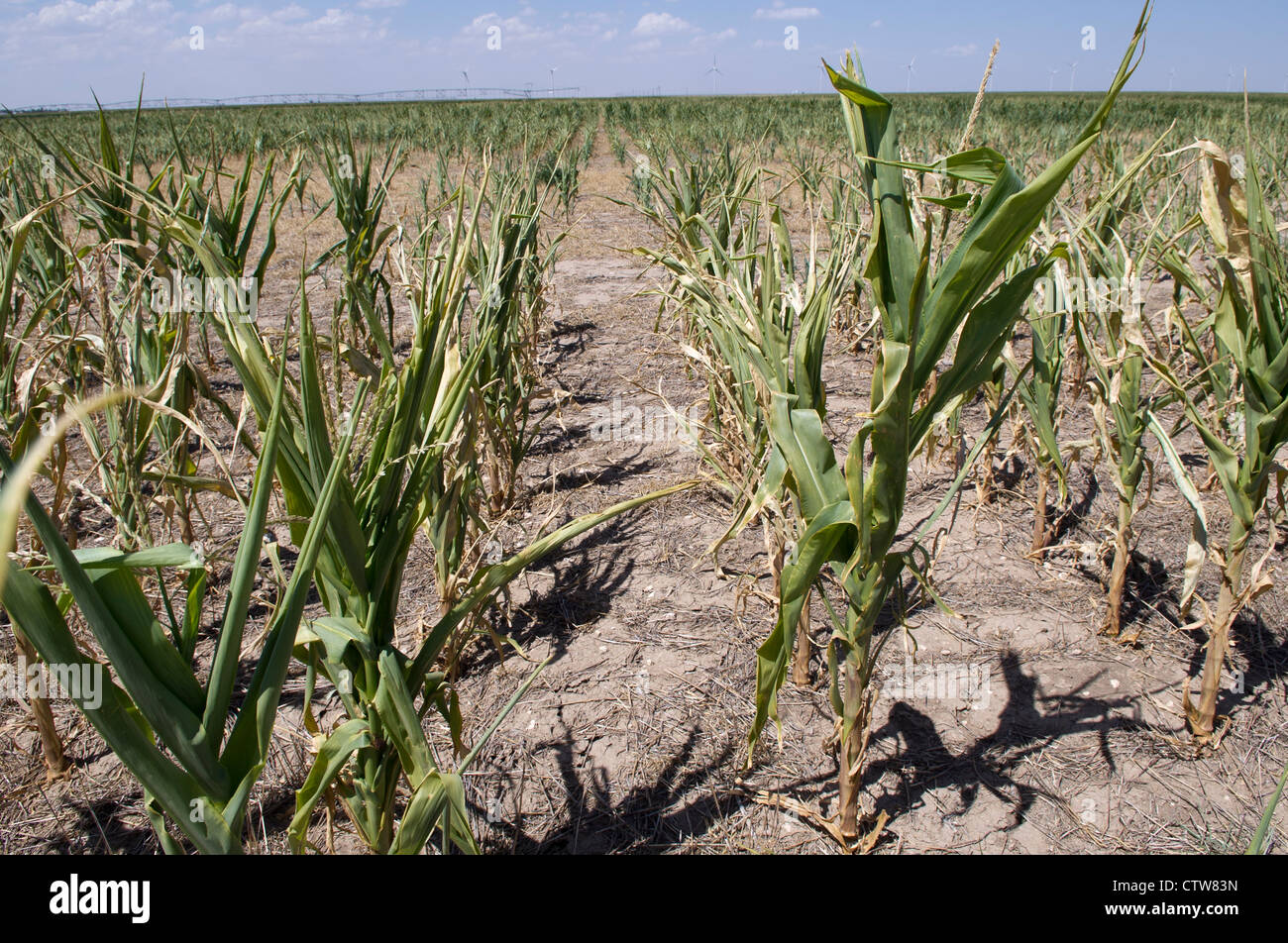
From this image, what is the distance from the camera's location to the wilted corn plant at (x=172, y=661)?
2.46ft

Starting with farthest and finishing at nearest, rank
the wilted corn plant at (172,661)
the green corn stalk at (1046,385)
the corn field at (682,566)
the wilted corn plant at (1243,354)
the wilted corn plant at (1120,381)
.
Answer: the green corn stalk at (1046,385) → the wilted corn plant at (1120,381) → the wilted corn plant at (1243,354) → the corn field at (682,566) → the wilted corn plant at (172,661)

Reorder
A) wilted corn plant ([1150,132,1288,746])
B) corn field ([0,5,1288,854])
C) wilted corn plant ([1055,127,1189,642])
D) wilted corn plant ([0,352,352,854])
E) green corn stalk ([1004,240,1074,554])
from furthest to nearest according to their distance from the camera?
green corn stalk ([1004,240,1074,554]), wilted corn plant ([1055,127,1189,642]), wilted corn plant ([1150,132,1288,746]), corn field ([0,5,1288,854]), wilted corn plant ([0,352,352,854])

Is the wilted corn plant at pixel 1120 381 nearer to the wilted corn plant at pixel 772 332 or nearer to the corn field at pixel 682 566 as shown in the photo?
the corn field at pixel 682 566

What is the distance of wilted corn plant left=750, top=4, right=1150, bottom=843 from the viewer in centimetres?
102

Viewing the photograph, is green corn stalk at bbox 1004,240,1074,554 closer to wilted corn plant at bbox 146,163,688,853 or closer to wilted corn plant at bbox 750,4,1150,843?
wilted corn plant at bbox 750,4,1150,843

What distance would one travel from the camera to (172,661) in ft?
2.73

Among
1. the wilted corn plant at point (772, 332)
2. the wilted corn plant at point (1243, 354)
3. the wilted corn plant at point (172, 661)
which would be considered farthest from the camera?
the wilted corn plant at point (1243, 354)

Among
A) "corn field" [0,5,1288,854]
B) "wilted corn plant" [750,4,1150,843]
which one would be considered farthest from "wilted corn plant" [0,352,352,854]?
"wilted corn plant" [750,4,1150,843]

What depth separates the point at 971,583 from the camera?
104 inches

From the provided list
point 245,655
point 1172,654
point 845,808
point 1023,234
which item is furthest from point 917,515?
point 245,655

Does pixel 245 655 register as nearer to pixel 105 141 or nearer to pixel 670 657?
pixel 670 657

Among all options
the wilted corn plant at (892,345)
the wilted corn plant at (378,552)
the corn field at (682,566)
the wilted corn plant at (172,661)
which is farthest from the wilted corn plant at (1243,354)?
the wilted corn plant at (172,661)

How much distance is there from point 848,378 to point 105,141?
3.69 m

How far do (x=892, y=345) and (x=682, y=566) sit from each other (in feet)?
5.99
